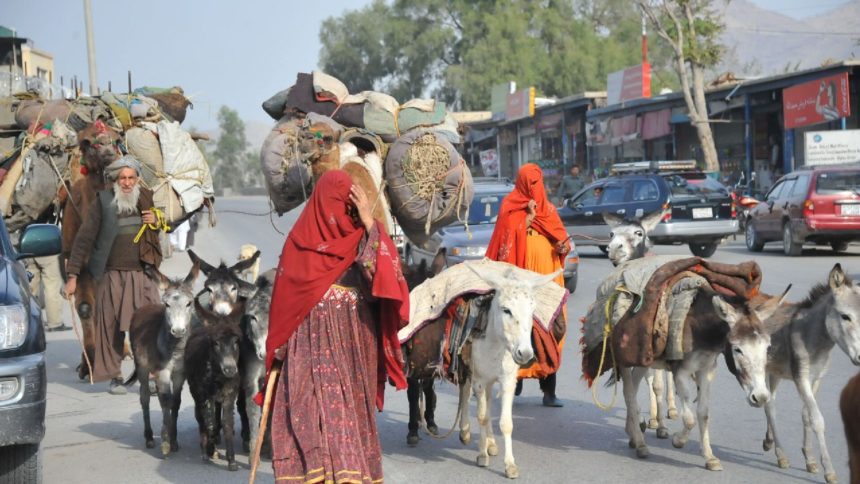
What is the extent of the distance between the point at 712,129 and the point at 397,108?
102 feet

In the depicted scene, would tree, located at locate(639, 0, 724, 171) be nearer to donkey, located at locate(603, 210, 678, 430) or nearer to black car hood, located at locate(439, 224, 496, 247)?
black car hood, located at locate(439, 224, 496, 247)

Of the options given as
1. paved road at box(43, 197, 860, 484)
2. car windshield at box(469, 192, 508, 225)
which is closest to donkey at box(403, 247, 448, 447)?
paved road at box(43, 197, 860, 484)

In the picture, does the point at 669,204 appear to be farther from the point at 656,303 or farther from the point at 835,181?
the point at 656,303

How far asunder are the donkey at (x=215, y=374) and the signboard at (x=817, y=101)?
78.5ft

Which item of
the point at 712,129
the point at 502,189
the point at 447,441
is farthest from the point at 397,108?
the point at 712,129

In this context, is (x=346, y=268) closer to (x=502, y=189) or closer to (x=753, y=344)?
(x=753, y=344)

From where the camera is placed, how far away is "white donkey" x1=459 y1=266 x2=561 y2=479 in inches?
278

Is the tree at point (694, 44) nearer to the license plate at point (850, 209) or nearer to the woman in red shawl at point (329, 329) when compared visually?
the license plate at point (850, 209)

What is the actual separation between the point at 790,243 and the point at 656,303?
53.3 feet

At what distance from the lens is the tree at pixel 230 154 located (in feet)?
338

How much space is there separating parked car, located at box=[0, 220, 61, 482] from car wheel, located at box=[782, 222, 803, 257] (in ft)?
60.7

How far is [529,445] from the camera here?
8133 millimetres

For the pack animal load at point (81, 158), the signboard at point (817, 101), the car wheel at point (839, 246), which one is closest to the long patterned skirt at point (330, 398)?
the pack animal load at point (81, 158)

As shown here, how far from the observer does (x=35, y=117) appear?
12492 millimetres
